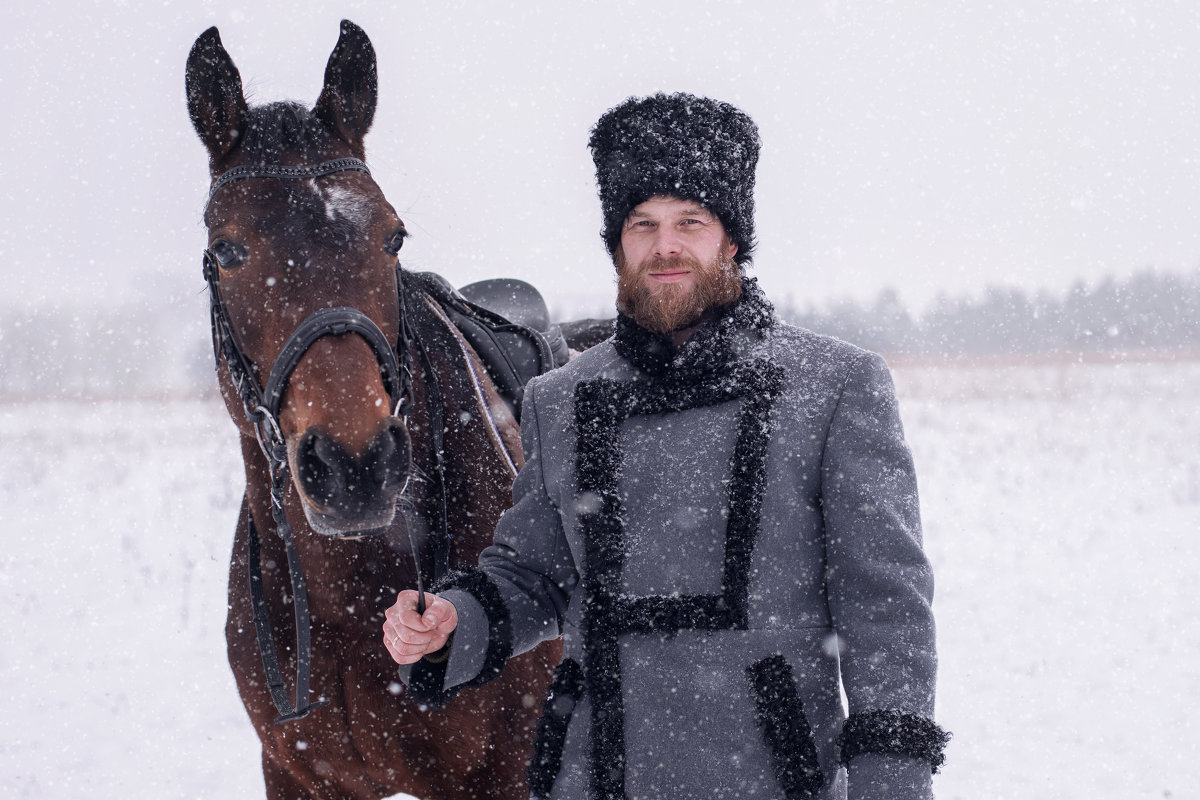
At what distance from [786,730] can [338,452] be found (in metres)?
1.00

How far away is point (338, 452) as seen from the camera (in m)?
1.75

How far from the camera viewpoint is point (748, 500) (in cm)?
157

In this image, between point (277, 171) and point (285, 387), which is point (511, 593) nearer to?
point (285, 387)

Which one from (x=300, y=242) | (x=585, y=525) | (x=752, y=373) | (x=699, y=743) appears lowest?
(x=699, y=743)

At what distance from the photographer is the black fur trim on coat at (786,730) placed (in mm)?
1451

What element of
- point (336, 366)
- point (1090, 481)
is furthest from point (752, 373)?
point (1090, 481)

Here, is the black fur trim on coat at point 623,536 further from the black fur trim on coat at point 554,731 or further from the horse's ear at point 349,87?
the horse's ear at point 349,87

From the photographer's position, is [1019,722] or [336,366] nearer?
[336,366]

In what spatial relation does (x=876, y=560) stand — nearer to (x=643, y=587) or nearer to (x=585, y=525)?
(x=643, y=587)

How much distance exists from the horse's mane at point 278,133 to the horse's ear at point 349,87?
0.07m

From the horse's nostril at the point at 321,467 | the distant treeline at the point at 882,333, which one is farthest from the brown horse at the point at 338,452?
the distant treeline at the point at 882,333

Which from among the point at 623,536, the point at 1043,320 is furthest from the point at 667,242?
the point at 1043,320

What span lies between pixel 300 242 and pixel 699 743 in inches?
53.6

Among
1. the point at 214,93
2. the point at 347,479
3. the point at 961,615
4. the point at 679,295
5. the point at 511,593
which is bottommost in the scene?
the point at 961,615
